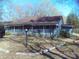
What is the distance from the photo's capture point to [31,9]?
5212 cm

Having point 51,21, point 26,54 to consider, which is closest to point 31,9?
point 51,21

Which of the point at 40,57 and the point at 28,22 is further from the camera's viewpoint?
the point at 28,22

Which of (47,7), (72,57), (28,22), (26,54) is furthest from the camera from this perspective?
(47,7)

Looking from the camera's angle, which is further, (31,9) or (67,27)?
(31,9)

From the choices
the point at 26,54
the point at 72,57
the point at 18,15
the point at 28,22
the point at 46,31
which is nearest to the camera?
the point at 72,57

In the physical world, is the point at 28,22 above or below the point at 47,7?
below

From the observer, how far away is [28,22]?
30.6 metres

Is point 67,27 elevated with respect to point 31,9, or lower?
lower

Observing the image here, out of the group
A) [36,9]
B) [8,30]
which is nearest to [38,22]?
[8,30]

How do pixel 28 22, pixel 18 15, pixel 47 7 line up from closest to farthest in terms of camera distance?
pixel 28 22
pixel 47 7
pixel 18 15

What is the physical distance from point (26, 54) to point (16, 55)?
Result: 2.21ft

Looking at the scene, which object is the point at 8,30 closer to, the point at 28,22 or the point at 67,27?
the point at 28,22

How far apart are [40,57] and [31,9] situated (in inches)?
1657

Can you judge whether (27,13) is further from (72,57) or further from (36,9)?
(72,57)
